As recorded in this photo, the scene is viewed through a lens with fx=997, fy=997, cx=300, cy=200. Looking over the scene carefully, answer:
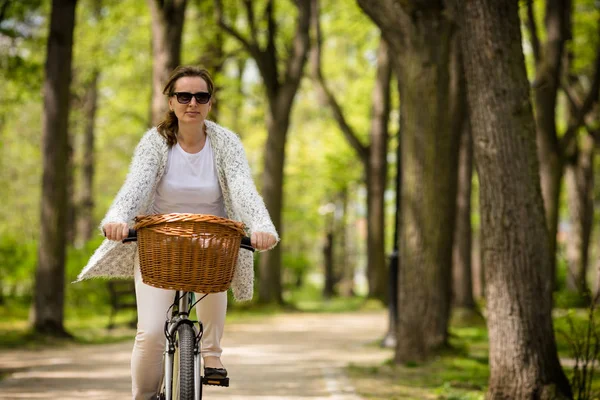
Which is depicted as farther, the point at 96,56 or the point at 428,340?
the point at 96,56

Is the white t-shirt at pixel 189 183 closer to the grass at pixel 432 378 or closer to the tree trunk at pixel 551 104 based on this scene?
the grass at pixel 432 378

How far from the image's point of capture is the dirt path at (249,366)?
9.09 m

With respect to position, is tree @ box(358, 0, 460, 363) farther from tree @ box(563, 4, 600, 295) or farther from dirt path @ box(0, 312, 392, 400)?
tree @ box(563, 4, 600, 295)

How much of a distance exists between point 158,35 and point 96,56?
11029 millimetres

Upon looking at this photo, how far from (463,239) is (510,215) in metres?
12.3

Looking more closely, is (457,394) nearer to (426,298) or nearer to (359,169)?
(426,298)

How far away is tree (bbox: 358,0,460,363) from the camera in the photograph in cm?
1098

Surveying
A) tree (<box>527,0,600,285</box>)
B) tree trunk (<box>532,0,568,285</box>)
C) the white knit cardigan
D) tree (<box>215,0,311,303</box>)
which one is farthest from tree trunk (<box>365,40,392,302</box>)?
the white knit cardigan

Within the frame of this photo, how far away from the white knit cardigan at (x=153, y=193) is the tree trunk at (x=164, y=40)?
12.1m

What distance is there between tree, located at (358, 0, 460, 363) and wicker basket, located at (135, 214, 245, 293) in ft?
21.9

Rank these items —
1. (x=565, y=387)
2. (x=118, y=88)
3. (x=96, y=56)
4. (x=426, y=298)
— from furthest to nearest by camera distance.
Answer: (x=118, y=88)
(x=96, y=56)
(x=426, y=298)
(x=565, y=387)

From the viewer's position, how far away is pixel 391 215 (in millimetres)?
50625

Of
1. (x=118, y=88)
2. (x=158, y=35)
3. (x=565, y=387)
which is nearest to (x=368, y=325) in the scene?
(x=158, y=35)

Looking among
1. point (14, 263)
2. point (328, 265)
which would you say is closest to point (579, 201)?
point (328, 265)
